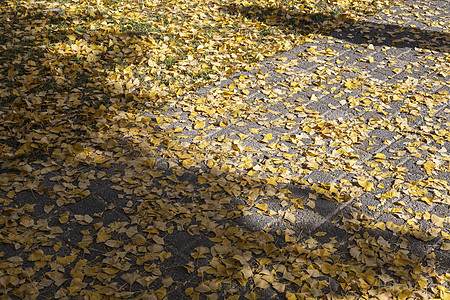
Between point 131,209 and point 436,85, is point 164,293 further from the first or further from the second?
point 436,85

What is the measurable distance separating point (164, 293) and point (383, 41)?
5.20 m

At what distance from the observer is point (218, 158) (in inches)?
167

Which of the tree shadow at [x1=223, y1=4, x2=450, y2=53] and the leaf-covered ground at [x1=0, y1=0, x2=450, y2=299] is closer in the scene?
the leaf-covered ground at [x1=0, y1=0, x2=450, y2=299]

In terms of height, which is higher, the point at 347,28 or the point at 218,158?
the point at 347,28

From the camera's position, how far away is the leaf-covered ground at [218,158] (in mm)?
3145

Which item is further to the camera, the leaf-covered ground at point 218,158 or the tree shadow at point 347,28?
the tree shadow at point 347,28

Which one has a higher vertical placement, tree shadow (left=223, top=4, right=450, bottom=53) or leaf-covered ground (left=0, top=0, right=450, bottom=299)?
tree shadow (left=223, top=4, right=450, bottom=53)

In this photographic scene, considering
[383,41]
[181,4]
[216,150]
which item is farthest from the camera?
[181,4]

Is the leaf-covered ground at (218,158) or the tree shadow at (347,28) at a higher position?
the tree shadow at (347,28)

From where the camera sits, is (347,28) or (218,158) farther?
(347,28)

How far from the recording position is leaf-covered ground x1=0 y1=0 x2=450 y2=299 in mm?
3145

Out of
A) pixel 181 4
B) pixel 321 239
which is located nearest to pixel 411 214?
pixel 321 239

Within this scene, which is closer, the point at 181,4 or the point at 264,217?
the point at 264,217

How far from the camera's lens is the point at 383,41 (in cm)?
675
